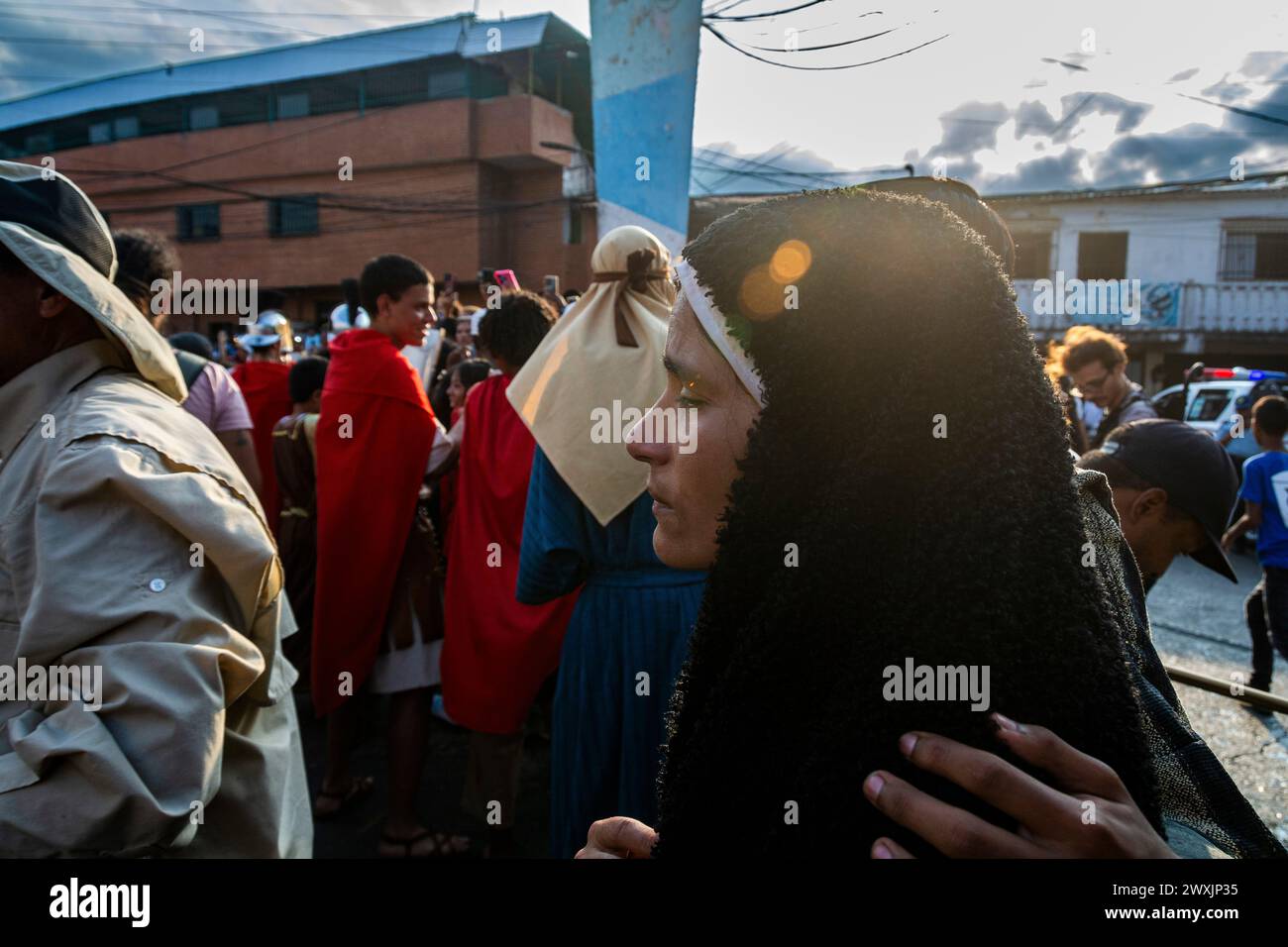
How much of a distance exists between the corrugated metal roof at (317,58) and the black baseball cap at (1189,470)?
23.6 metres

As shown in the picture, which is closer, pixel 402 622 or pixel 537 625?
pixel 537 625

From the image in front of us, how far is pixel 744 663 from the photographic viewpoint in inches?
35.5

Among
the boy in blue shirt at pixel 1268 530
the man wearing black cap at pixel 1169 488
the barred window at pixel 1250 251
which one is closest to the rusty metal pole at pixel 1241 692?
the man wearing black cap at pixel 1169 488

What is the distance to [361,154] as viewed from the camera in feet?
80.2

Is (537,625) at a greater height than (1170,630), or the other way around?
(537,625)

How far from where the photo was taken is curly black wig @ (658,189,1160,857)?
75 centimetres

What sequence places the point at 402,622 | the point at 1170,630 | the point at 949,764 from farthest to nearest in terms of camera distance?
the point at 1170,630, the point at 402,622, the point at 949,764

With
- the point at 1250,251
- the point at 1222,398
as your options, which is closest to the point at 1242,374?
the point at 1222,398

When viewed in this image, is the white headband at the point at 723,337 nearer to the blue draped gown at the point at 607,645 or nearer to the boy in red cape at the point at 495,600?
the blue draped gown at the point at 607,645

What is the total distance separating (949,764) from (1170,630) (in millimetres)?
7045

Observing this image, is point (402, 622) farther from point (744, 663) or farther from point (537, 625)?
point (744, 663)

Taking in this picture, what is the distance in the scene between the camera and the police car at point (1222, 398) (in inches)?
425

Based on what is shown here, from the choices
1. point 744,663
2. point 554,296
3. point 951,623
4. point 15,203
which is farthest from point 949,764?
point 554,296

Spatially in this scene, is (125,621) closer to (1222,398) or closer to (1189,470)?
(1189,470)
